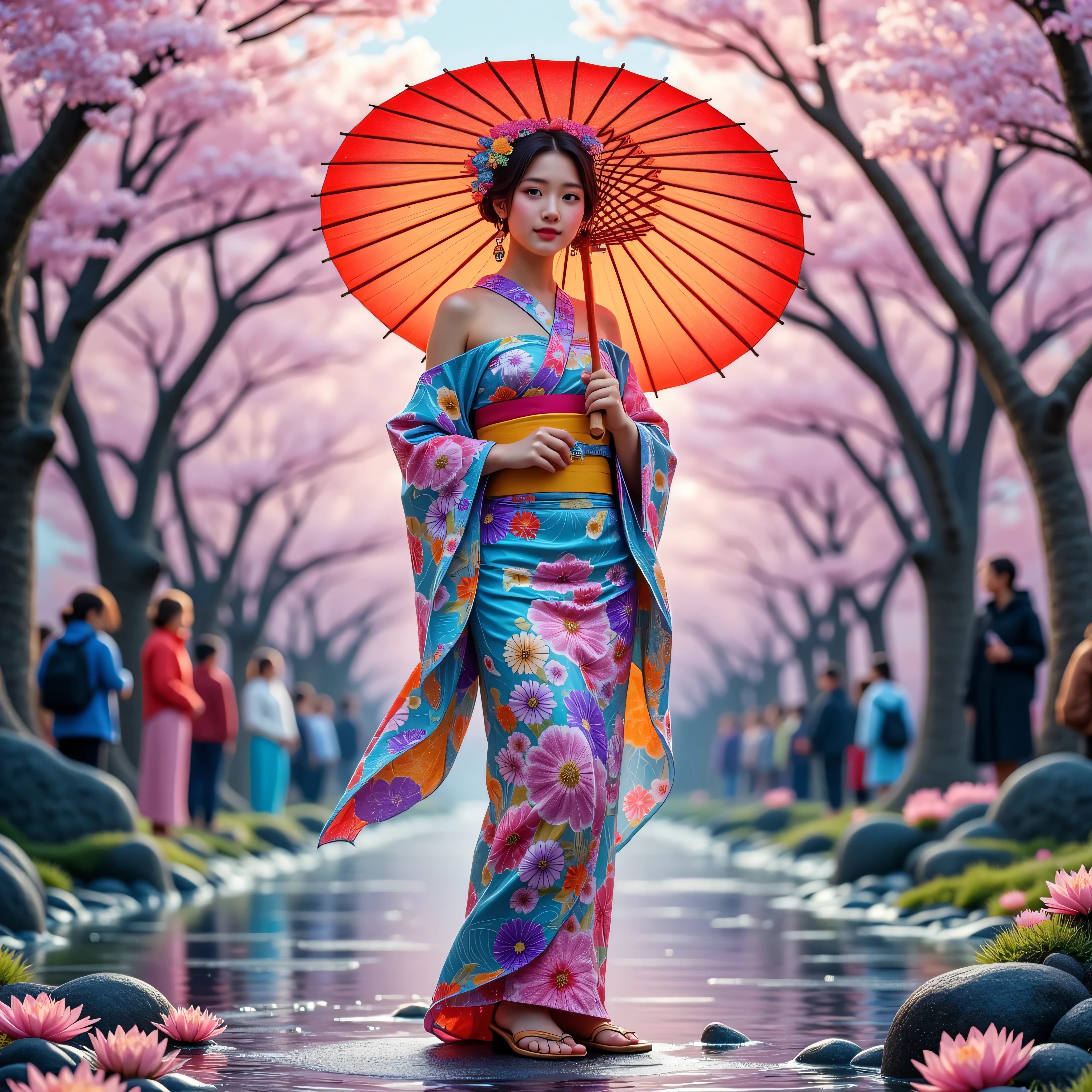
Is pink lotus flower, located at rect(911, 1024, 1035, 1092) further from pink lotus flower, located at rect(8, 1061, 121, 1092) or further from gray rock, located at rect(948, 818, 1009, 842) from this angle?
gray rock, located at rect(948, 818, 1009, 842)

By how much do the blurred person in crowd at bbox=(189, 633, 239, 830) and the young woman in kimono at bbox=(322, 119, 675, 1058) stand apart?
433 inches

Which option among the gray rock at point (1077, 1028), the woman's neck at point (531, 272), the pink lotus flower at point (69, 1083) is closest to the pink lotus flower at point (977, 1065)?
the gray rock at point (1077, 1028)

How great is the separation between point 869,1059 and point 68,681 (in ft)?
26.6

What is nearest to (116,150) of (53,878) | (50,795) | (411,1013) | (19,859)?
(50,795)

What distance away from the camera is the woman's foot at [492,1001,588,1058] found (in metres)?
4.41

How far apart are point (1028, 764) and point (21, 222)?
22.5 ft

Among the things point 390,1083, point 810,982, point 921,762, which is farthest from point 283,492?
point 390,1083

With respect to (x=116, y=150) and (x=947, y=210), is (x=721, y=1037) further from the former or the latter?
(x=116, y=150)

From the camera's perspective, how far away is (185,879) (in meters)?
12.3

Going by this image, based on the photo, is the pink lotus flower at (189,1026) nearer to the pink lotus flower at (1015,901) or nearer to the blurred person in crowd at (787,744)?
the pink lotus flower at (1015,901)

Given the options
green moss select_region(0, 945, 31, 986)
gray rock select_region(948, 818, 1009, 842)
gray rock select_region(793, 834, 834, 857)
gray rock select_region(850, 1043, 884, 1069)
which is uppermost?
gray rock select_region(948, 818, 1009, 842)

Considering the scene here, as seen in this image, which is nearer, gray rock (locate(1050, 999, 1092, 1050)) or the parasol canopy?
gray rock (locate(1050, 999, 1092, 1050))

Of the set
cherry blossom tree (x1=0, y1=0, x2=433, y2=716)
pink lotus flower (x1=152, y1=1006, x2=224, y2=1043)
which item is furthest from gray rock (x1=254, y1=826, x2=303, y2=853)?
pink lotus flower (x1=152, y1=1006, x2=224, y2=1043)

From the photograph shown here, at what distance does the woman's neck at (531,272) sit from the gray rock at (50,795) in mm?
6299
